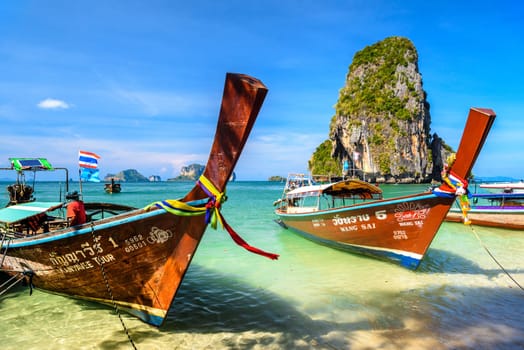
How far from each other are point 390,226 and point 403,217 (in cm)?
46

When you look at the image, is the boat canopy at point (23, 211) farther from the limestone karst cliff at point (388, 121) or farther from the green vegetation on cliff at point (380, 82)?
the green vegetation on cliff at point (380, 82)

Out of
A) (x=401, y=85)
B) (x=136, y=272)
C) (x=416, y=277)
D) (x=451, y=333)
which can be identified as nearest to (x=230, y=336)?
(x=136, y=272)

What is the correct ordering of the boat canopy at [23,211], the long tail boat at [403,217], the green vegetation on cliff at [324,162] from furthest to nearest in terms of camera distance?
the green vegetation on cliff at [324,162], the boat canopy at [23,211], the long tail boat at [403,217]

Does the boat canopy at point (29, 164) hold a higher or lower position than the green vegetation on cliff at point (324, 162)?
lower

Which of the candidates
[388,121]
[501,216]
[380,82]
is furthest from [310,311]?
[380,82]

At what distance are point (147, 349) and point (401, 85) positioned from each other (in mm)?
83008

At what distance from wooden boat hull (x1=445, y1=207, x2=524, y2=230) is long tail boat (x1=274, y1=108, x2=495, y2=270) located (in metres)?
8.18

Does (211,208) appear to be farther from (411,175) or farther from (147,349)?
(411,175)

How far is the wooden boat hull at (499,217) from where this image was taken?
1467 cm

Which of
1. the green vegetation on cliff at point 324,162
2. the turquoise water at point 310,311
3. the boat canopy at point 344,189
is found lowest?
the turquoise water at point 310,311

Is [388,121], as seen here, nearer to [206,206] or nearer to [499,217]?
[499,217]

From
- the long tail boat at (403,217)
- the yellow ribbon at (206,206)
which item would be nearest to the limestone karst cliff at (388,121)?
the long tail boat at (403,217)

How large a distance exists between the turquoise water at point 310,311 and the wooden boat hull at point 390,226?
46cm

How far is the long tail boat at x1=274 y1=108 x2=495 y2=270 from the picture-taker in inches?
244
